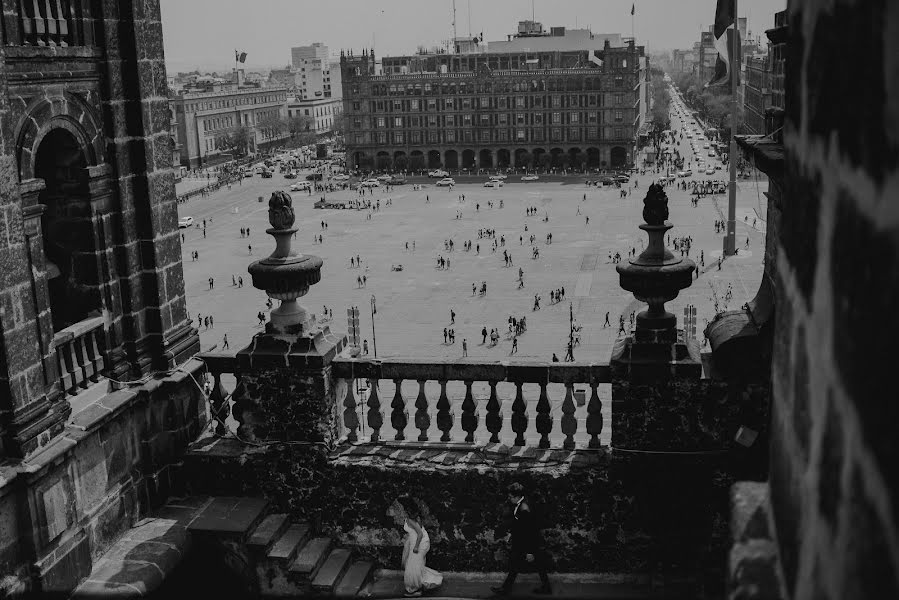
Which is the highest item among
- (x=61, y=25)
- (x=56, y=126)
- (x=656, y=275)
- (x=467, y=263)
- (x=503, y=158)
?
(x=61, y=25)

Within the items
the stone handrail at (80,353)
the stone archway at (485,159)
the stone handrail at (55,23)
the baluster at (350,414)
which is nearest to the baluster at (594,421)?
the baluster at (350,414)

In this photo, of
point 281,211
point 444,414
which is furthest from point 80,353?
point 444,414

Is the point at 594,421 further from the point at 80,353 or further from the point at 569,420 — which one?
the point at 80,353

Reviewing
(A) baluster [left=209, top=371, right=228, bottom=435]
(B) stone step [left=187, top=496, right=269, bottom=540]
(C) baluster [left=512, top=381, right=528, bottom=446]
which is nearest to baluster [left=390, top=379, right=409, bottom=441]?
(C) baluster [left=512, top=381, right=528, bottom=446]

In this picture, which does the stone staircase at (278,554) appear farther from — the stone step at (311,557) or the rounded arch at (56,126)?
the rounded arch at (56,126)

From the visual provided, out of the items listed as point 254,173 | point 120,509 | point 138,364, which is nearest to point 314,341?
point 138,364

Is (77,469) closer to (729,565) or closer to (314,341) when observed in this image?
(314,341)
